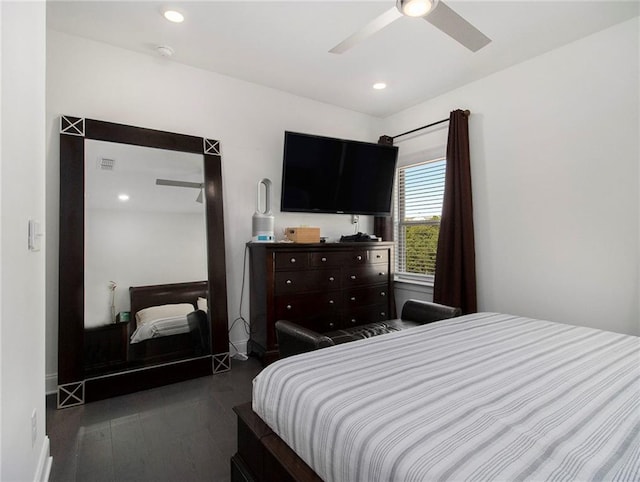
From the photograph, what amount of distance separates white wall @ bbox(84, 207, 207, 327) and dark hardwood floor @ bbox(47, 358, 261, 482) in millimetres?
655

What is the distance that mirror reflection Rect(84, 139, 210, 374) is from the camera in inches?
96.6

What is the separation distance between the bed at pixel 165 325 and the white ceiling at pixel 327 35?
1951 mm

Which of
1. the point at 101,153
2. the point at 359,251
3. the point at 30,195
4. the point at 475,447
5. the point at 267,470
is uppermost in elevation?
the point at 101,153

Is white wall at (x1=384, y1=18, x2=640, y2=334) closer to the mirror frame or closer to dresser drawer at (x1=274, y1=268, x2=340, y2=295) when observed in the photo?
dresser drawer at (x1=274, y1=268, x2=340, y2=295)

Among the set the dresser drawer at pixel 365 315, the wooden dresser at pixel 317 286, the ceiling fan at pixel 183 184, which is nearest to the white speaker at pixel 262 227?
the wooden dresser at pixel 317 286

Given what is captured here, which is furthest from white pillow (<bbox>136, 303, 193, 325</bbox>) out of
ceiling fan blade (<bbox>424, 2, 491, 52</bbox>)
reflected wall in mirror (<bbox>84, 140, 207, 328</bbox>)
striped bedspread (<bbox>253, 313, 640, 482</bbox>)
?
ceiling fan blade (<bbox>424, 2, 491, 52</bbox>)

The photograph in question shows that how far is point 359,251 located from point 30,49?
280 centimetres

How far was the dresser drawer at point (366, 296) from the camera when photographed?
3385mm

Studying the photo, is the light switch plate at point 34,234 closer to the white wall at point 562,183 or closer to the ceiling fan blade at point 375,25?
the ceiling fan blade at point 375,25

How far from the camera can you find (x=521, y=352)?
145 cm

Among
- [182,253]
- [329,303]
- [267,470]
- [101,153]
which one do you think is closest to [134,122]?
[101,153]

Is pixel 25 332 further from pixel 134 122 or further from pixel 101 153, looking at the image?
pixel 134 122

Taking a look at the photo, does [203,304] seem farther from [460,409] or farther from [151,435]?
[460,409]

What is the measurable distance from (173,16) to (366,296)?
2887mm
